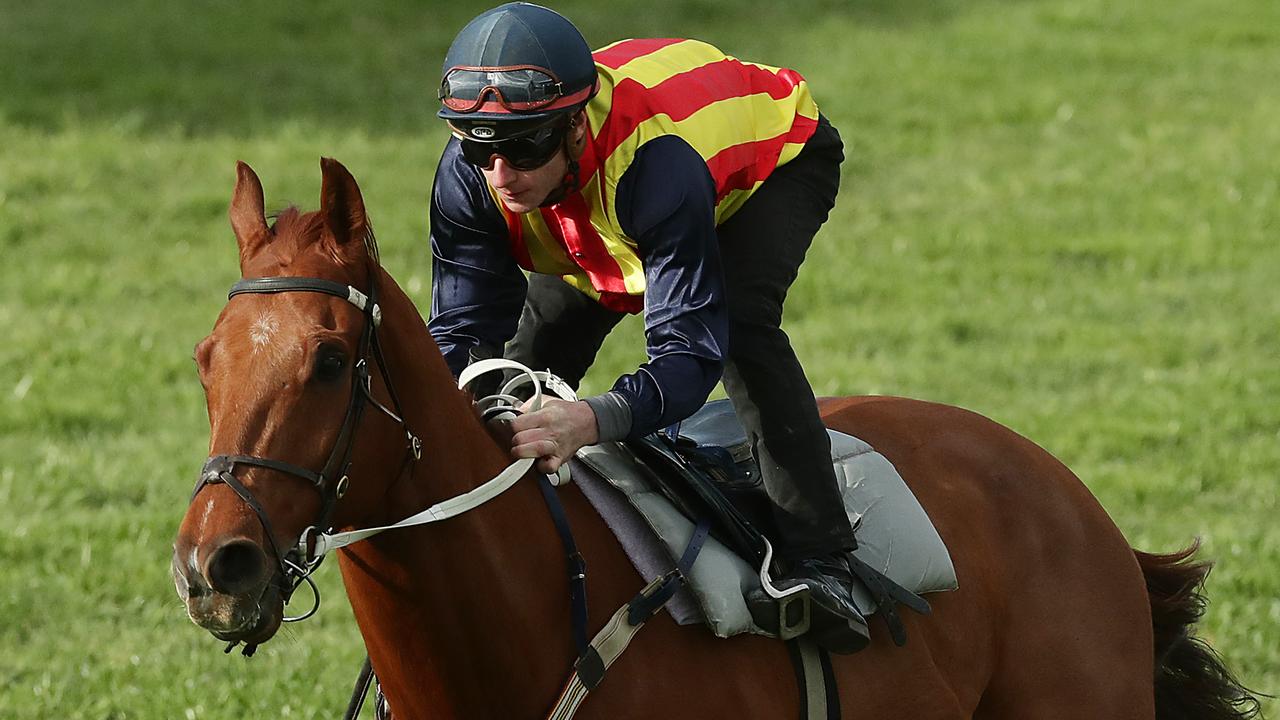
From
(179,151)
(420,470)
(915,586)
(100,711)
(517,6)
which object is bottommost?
(179,151)

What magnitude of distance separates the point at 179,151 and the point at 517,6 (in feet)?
36.8

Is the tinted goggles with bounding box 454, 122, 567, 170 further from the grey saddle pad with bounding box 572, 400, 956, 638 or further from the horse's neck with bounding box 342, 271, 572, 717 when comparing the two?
the grey saddle pad with bounding box 572, 400, 956, 638

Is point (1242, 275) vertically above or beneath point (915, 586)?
beneath

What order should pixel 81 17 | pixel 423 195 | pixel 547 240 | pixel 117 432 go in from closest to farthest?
pixel 547 240
pixel 117 432
pixel 423 195
pixel 81 17

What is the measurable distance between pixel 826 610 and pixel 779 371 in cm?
62

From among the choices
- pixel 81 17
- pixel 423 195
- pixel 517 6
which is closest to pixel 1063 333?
pixel 423 195

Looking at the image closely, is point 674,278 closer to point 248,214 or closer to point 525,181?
point 525,181

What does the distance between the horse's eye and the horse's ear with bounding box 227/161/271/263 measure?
371mm

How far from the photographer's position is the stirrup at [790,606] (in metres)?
4.17

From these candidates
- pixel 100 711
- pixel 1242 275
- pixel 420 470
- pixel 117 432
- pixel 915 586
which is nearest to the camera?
pixel 420 470

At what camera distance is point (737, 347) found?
14.2ft

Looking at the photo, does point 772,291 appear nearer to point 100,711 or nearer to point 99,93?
point 100,711

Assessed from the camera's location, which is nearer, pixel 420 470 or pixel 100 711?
pixel 420 470

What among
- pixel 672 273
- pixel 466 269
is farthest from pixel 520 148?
pixel 466 269
